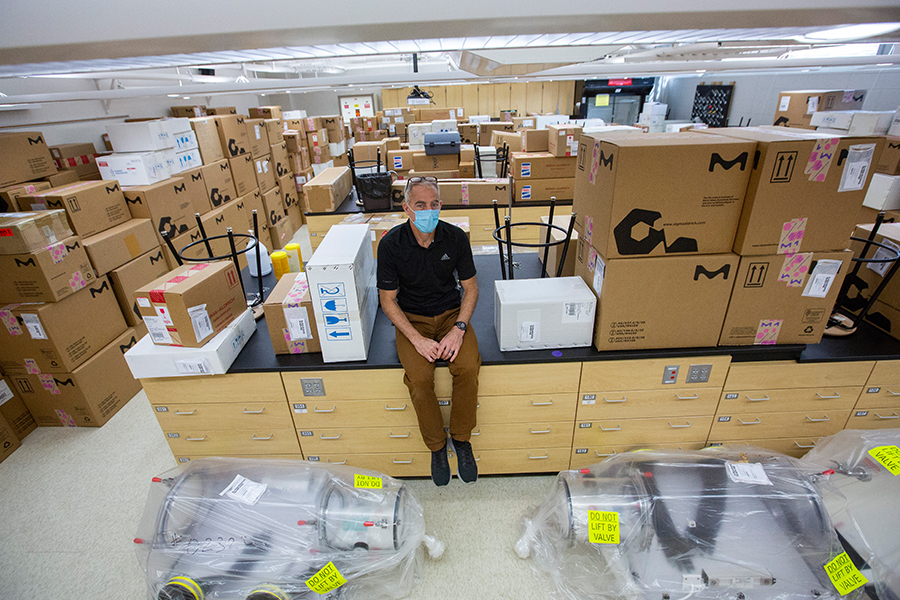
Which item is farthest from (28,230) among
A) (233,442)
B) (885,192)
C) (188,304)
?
(885,192)

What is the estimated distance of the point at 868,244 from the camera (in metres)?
1.89

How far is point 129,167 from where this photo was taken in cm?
309

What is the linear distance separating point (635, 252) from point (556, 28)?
140 cm

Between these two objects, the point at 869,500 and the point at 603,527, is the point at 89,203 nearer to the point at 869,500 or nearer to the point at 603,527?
the point at 603,527

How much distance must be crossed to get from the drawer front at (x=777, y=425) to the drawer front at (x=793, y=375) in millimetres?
163

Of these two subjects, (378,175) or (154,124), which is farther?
(378,175)

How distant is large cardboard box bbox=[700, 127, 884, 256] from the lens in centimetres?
144

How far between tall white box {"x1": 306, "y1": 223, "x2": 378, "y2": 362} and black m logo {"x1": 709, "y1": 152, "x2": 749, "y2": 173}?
1358mm

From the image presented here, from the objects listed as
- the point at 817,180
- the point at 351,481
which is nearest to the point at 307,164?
the point at 351,481

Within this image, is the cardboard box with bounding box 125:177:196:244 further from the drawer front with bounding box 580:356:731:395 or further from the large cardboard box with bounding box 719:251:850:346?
the large cardboard box with bounding box 719:251:850:346

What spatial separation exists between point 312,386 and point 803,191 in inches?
80.4

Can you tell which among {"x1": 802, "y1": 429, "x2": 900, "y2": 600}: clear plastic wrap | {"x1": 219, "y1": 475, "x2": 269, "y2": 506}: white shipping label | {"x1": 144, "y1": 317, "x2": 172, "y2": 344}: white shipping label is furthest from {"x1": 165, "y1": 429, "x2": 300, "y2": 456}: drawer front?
{"x1": 802, "y1": 429, "x2": 900, "y2": 600}: clear plastic wrap

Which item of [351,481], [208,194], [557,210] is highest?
[208,194]

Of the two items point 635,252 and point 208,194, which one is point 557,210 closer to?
point 635,252
